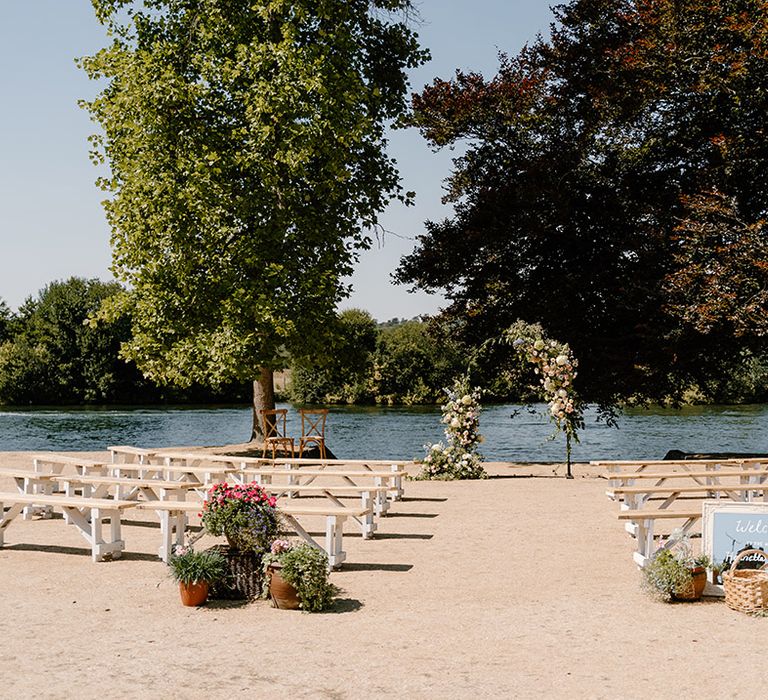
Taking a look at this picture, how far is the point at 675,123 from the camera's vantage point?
19.8 m

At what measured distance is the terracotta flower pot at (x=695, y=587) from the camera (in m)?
7.38

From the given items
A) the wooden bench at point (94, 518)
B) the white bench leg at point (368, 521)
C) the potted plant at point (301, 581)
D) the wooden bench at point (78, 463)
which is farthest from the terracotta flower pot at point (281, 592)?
the wooden bench at point (78, 463)

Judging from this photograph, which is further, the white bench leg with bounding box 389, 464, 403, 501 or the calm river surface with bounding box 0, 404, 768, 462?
the calm river surface with bounding box 0, 404, 768, 462

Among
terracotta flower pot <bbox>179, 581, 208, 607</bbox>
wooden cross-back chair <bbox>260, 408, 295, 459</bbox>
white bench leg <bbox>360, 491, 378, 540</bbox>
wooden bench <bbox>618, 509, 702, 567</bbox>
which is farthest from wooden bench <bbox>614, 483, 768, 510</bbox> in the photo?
wooden cross-back chair <bbox>260, 408, 295, 459</bbox>

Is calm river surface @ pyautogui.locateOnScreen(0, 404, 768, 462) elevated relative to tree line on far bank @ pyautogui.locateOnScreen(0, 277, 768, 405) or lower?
lower

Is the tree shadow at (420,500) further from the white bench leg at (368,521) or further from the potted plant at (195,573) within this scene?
the potted plant at (195,573)

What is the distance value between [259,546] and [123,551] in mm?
2484

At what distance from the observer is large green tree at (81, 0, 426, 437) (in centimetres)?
1847

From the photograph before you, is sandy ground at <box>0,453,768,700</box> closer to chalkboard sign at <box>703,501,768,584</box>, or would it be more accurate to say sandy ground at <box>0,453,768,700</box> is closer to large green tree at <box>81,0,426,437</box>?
chalkboard sign at <box>703,501,768,584</box>

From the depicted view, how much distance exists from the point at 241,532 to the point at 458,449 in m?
9.11

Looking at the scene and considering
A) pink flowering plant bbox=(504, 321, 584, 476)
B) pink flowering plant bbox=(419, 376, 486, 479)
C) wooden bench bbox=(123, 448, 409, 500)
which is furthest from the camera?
pink flowering plant bbox=(419, 376, 486, 479)

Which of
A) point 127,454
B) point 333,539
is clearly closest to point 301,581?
point 333,539

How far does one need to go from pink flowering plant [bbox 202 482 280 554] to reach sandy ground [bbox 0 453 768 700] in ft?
1.90

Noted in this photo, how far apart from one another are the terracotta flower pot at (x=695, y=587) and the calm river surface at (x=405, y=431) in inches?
649
